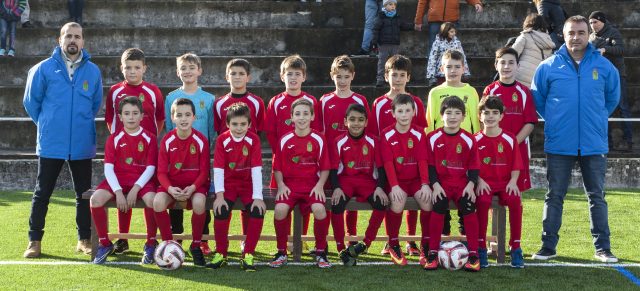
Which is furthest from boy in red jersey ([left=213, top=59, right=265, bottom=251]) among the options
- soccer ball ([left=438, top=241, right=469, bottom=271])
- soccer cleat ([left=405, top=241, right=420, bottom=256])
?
soccer ball ([left=438, top=241, right=469, bottom=271])

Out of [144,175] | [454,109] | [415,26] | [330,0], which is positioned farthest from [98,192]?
[330,0]

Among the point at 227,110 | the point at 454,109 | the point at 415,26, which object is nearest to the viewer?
the point at 454,109

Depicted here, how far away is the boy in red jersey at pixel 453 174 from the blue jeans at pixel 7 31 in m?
9.56

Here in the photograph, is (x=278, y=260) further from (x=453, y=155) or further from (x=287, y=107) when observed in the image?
(x=453, y=155)

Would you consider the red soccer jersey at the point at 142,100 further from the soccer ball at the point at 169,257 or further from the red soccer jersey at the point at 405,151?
the red soccer jersey at the point at 405,151

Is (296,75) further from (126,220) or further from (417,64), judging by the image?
(417,64)

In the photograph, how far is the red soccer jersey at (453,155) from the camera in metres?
7.07

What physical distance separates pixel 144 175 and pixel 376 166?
1.89 meters

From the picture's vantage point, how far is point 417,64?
1423 centimetres

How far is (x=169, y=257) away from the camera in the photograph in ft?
22.6

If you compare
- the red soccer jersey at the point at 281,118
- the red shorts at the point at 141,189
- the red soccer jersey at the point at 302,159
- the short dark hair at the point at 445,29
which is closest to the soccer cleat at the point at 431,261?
the red soccer jersey at the point at 302,159

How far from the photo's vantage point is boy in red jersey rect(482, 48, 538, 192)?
7500mm

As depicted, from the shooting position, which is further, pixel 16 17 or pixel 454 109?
pixel 16 17

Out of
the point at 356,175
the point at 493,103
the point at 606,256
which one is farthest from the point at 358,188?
the point at 606,256
